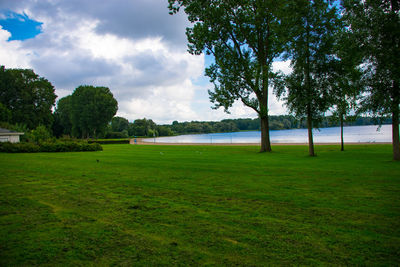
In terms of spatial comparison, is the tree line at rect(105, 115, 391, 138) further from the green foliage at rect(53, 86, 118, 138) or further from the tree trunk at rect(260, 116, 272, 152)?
the tree trunk at rect(260, 116, 272, 152)

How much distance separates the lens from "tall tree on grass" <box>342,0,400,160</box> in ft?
45.9

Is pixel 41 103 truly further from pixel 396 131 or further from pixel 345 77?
pixel 396 131

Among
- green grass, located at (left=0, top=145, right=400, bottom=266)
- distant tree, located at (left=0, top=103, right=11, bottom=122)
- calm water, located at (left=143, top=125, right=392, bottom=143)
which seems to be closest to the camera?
green grass, located at (left=0, top=145, right=400, bottom=266)

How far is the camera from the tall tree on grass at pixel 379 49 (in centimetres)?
1399

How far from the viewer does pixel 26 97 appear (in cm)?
6012

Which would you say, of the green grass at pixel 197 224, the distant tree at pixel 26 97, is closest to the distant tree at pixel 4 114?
Answer: the distant tree at pixel 26 97

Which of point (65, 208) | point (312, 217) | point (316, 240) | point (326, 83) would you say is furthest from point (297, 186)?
point (326, 83)

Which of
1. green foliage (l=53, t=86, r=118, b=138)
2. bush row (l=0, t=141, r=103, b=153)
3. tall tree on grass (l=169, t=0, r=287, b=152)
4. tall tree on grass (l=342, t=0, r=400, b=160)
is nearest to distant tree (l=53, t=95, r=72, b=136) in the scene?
green foliage (l=53, t=86, r=118, b=138)

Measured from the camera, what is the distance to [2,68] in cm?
6100

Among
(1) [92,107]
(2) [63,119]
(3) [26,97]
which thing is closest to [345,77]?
(1) [92,107]

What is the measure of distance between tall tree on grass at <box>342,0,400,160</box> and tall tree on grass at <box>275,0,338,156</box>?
302 centimetres

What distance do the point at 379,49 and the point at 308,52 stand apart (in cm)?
495

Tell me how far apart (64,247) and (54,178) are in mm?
6135

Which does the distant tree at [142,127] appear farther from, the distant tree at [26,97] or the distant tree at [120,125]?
the distant tree at [26,97]
